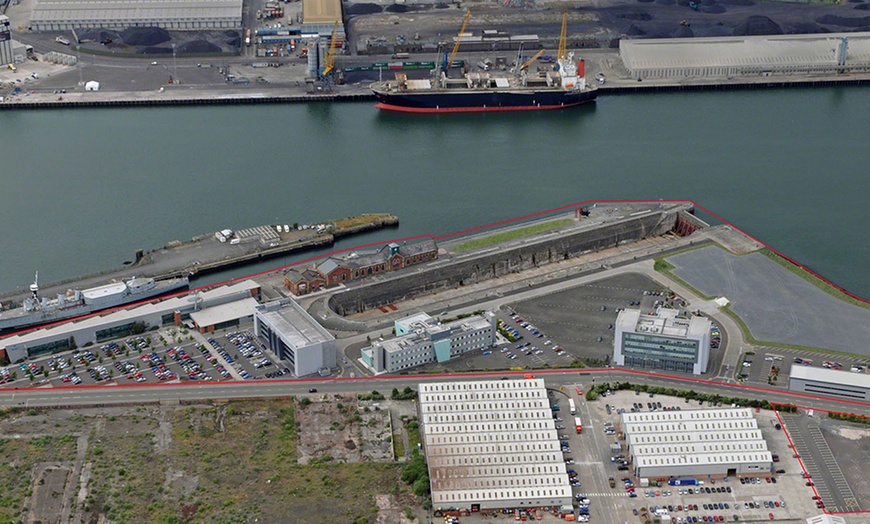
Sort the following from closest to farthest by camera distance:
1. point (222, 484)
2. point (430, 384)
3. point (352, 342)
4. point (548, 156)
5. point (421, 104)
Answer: point (222, 484) → point (430, 384) → point (352, 342) → point (548, 156) → point (421, 104)

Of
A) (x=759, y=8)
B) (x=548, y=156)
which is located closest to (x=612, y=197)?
(x=548, y=156)

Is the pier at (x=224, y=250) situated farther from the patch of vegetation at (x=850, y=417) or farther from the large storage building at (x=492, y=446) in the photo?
the patch of vegetation at (x=850, y=417)

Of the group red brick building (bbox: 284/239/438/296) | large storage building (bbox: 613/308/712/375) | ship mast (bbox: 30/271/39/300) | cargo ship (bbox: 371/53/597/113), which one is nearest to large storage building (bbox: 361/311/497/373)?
large storage building (bbox: 613/308/712/375)

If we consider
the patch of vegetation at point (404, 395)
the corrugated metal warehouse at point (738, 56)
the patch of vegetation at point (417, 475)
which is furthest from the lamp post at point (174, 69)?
the patch of vegetation at point (417, 475)

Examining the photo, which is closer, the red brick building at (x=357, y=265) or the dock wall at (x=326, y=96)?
the red brick building at (x=357, y=265)

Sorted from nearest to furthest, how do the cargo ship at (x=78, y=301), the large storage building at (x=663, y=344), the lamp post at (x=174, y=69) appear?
the large storage building at (x=663, y=344), the cargo ship at (x=78, y=301), the lamp post at (x=174, y=69)

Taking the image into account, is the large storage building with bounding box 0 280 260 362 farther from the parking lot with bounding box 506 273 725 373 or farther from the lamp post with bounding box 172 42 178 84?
the lamp post with bounding box 172 42 178 84

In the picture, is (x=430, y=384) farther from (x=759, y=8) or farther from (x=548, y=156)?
(x=759, y=8)
